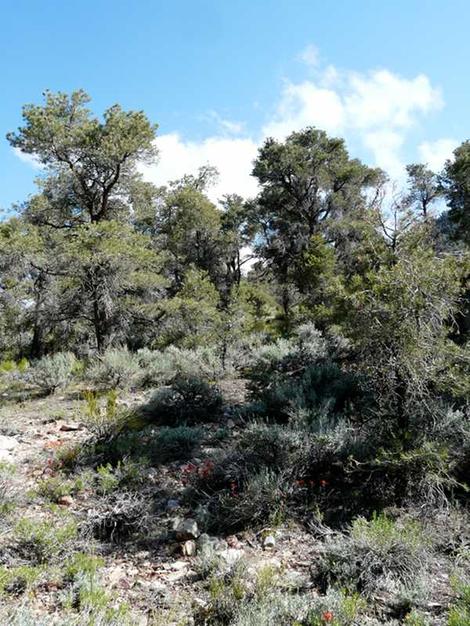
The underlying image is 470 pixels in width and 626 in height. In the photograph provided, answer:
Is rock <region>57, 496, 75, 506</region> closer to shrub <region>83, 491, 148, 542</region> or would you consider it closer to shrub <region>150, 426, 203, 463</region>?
shrub <region>83, 491, 148, 542</region>

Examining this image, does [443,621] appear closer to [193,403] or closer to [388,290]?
[388,290]

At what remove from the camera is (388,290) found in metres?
4.25

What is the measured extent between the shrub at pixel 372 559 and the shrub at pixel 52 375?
21.9ft

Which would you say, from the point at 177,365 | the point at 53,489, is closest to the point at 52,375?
the point at 177,365

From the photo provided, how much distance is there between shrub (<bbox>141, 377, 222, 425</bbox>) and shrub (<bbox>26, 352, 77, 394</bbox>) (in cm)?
262

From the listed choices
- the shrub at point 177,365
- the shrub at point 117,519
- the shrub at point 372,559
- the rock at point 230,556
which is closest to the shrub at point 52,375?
the shrub at point 177,365

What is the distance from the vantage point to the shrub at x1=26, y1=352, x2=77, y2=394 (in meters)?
8.52

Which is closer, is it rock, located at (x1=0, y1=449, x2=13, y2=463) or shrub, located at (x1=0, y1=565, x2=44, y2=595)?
shrub, located at (x1=0, y1=565, x2=44, y2=595)

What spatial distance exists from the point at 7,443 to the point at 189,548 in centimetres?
328

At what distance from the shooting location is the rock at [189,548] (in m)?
3.53

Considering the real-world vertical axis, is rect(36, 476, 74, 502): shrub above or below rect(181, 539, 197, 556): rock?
above

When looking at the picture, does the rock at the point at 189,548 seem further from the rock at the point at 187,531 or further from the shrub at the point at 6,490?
the shrub at the point at 6,490

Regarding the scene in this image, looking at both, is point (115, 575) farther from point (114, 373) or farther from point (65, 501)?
point (114, 373)

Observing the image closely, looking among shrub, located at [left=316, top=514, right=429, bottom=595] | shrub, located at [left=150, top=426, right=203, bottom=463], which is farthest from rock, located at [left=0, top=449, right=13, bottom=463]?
shrub, located at [left=316, top=514, right=429, bottom=595]
